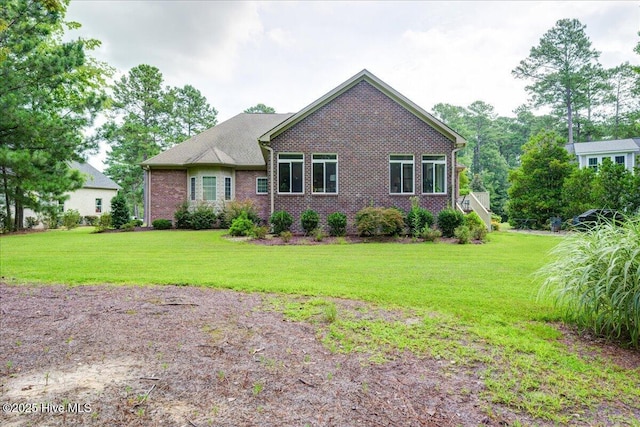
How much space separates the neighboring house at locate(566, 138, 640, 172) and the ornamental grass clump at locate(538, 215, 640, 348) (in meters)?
30.7

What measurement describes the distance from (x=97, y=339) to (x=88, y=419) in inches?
57.1

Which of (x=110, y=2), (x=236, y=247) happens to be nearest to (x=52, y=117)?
(x=110, y=2)

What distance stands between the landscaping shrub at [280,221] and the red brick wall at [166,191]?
8.18 metres

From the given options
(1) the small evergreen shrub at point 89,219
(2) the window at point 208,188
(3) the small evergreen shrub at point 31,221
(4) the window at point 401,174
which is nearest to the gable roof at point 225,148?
(2) the window at point 208,188

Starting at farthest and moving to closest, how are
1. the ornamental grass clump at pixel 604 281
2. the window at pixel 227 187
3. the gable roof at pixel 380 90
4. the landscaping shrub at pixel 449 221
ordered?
1. the window at pixel 227 187
2. the gable roof at pixel 380 90
3. the landscaping shrub at pixel 449 221
4. the ornamental grass clump at pixel 604 281

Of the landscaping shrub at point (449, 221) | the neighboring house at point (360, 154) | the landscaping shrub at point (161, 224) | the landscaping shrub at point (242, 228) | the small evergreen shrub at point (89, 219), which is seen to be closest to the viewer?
the landscaping shrub at point (449, 221)

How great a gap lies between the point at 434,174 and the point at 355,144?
146 inches

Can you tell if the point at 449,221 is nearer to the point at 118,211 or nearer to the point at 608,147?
the point at 118,211

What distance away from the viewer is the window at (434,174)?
14758mm

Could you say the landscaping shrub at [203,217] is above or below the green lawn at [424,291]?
above

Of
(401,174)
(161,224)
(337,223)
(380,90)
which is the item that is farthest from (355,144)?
A: (161,224)

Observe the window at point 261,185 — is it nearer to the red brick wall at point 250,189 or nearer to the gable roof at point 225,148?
the red brick wall at point 250,189

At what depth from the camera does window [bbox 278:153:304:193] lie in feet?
47.6

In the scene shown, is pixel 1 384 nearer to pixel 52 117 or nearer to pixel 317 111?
pixel 317 111
